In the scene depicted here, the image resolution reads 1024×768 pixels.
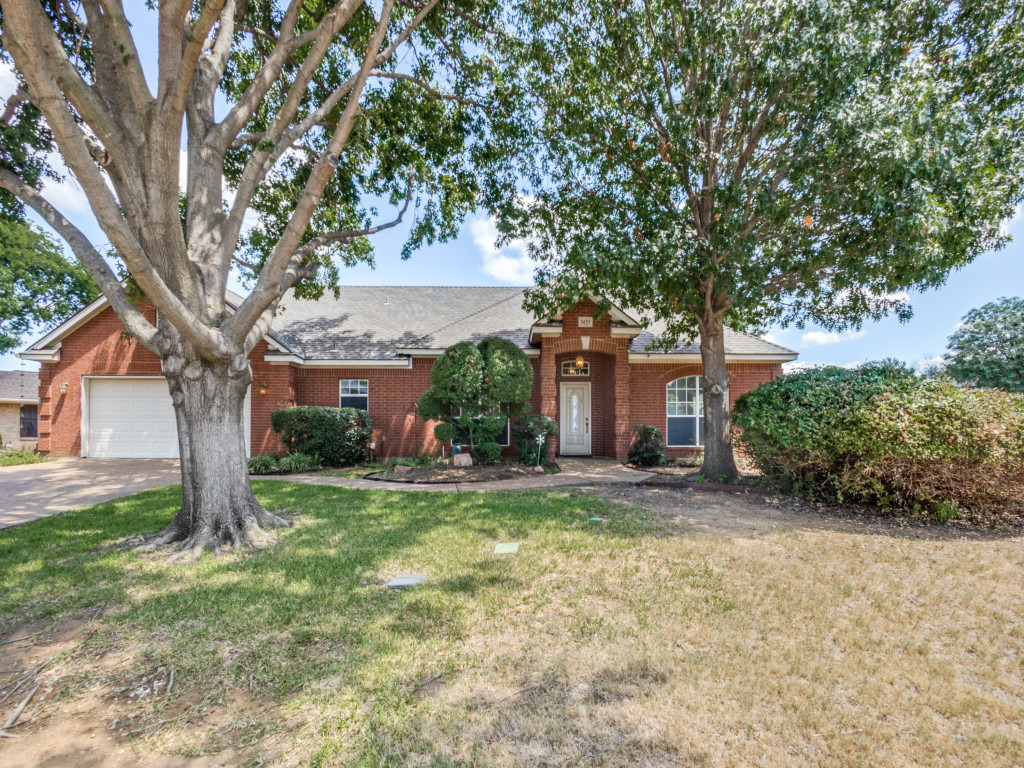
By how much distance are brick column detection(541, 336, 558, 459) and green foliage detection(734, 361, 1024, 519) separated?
241 inches

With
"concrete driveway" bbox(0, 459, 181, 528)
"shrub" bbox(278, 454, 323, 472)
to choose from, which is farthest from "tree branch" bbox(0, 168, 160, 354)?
"shrub" bbox(278, 454, 323, 472)

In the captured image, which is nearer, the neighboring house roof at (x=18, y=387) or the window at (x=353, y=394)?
the window at (x=353, y=394)

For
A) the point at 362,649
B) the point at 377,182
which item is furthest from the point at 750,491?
the point at 377,182

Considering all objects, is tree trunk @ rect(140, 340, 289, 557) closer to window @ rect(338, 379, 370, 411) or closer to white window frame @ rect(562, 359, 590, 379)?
window @ rect(338, 379, 370, 411)

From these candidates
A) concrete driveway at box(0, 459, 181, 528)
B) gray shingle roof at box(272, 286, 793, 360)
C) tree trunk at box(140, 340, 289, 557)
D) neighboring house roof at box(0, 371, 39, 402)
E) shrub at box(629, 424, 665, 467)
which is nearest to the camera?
tree trunk at box(140, 340, 289, 557)

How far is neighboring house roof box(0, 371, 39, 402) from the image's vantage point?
20.1m

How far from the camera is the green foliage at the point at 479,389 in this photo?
10.3 meters

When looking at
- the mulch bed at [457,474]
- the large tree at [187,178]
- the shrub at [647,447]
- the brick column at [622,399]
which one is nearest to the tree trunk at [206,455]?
the large tree at [187,178]

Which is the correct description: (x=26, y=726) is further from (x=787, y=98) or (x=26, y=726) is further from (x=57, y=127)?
(x=787, y=98)

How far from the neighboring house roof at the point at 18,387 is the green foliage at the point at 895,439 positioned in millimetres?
28536

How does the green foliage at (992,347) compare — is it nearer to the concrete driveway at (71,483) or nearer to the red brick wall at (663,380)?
the red brick wall at (663,380)

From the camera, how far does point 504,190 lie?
9.97m

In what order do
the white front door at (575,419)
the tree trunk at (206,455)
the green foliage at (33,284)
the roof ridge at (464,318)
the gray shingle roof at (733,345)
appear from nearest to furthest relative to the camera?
the tree trunk at (206,455), the gray shingle roof at (733,345), the white front door at (575,419), the roof ridge at (464,318), the green foliage at (33,284)

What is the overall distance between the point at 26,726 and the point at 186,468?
3484 mm
